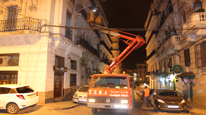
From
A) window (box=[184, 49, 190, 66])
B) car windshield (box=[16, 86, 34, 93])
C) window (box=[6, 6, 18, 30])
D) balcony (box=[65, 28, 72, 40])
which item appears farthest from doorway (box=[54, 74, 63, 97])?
window (box=[184, 49, 190, 66])

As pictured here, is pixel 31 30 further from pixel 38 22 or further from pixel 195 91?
pixel 195 91

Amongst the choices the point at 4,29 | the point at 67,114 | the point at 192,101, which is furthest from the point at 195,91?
the point at 4,29

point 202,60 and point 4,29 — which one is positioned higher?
point 4,29

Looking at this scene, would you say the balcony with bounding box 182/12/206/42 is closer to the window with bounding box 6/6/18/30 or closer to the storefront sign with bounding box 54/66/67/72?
the storefront sign with bounding box 54/66/67/72

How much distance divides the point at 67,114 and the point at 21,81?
6.56 m

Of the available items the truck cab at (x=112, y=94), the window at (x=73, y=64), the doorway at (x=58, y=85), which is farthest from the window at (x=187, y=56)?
the doorway at (x=58, y=85)

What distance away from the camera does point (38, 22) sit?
12625mm

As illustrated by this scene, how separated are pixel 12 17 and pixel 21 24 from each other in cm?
170

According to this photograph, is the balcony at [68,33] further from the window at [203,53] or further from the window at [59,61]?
the window at [203,53]

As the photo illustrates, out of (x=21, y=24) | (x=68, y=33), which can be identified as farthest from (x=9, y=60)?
(x=68, y=33)

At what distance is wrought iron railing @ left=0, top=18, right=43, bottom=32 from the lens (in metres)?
12.6

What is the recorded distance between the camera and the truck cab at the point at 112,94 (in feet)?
23.9

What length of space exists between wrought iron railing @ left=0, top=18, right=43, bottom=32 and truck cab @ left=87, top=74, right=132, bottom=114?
8.07m

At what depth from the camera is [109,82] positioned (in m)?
8.23
